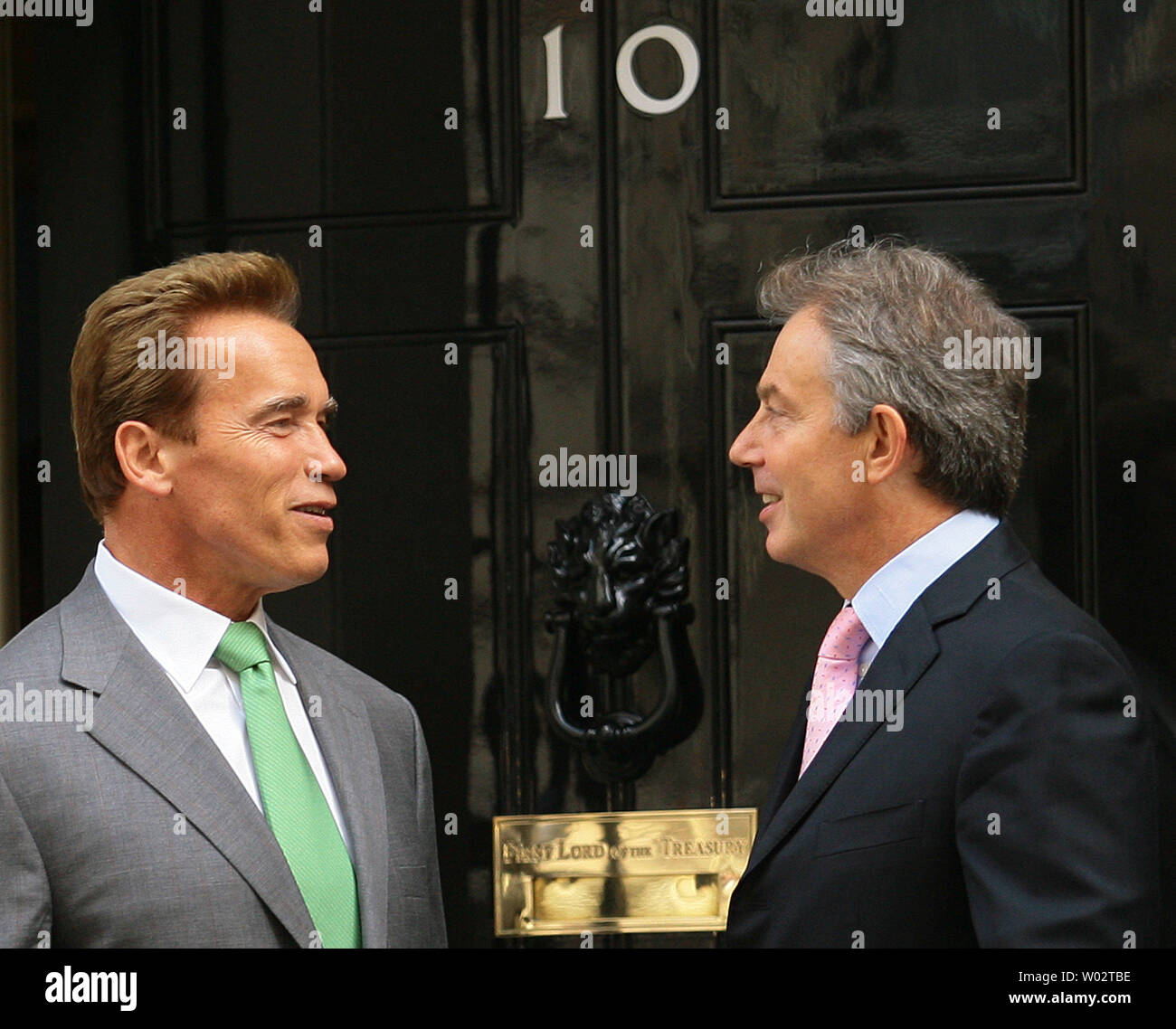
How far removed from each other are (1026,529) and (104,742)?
159cm

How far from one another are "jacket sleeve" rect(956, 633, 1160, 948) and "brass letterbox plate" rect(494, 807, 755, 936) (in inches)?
38.1

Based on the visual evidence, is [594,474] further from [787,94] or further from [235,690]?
[235,690]

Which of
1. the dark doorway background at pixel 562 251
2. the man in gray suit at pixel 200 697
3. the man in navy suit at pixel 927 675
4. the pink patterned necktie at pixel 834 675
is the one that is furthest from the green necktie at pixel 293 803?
the dark doorway background at pixel 562 251

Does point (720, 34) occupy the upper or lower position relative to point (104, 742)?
upper

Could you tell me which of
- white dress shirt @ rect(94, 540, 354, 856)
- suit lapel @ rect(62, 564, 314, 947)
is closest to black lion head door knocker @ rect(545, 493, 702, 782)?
white dress shirt @ rect(94, 540, 354, 856)

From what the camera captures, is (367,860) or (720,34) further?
(720,34)

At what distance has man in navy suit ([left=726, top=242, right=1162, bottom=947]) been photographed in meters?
2.07

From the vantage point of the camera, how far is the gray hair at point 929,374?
7.72ft

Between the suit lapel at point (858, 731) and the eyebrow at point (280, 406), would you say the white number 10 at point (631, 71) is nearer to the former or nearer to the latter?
the eyebrow at point (280, 406)

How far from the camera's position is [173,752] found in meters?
2.20

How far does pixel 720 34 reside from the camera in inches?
121

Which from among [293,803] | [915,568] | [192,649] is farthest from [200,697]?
[915,568]

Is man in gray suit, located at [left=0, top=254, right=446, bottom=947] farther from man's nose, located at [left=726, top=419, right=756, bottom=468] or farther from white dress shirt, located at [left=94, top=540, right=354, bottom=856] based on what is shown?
man's nose, located at [left=726, top=419, right=756, bottom=468]

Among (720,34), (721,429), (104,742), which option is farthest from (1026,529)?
(104,742)
